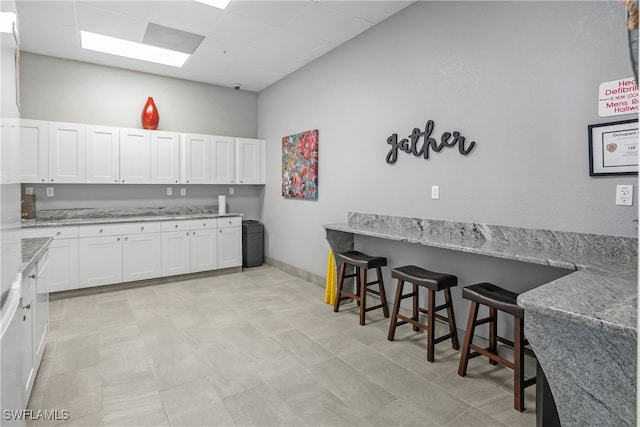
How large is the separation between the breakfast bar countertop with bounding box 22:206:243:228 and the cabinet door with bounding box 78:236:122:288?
0.24 metres

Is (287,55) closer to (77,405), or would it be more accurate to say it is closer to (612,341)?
(77,405)

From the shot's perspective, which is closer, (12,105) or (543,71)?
(12,105)

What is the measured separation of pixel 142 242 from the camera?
4.71 m

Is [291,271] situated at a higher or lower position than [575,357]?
lower

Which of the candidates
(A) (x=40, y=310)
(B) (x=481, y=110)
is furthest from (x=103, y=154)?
(B) (x=481, y=110)

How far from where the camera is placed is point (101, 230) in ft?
14.5

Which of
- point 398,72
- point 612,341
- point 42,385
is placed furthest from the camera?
point 398,72

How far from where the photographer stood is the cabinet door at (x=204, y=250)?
16.8 ft

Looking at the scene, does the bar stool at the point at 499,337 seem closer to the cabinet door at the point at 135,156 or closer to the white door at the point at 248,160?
the white door at the point at 248,160

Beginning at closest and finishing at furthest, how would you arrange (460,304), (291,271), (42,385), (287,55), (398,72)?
(42,385), (460,304), (398,72), (287,55), (291,271)

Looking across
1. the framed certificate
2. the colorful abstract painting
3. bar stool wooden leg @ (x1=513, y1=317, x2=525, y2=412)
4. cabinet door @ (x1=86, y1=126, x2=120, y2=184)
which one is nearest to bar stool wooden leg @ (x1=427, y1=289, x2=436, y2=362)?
bar stool wooden leg @ (x1=513, y1=317, x2=525, y2=412)

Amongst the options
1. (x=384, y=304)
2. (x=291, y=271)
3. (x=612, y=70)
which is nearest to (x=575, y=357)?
(x=612, y=70)

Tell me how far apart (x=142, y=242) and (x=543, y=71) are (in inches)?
187

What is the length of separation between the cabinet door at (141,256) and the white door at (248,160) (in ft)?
5.49
